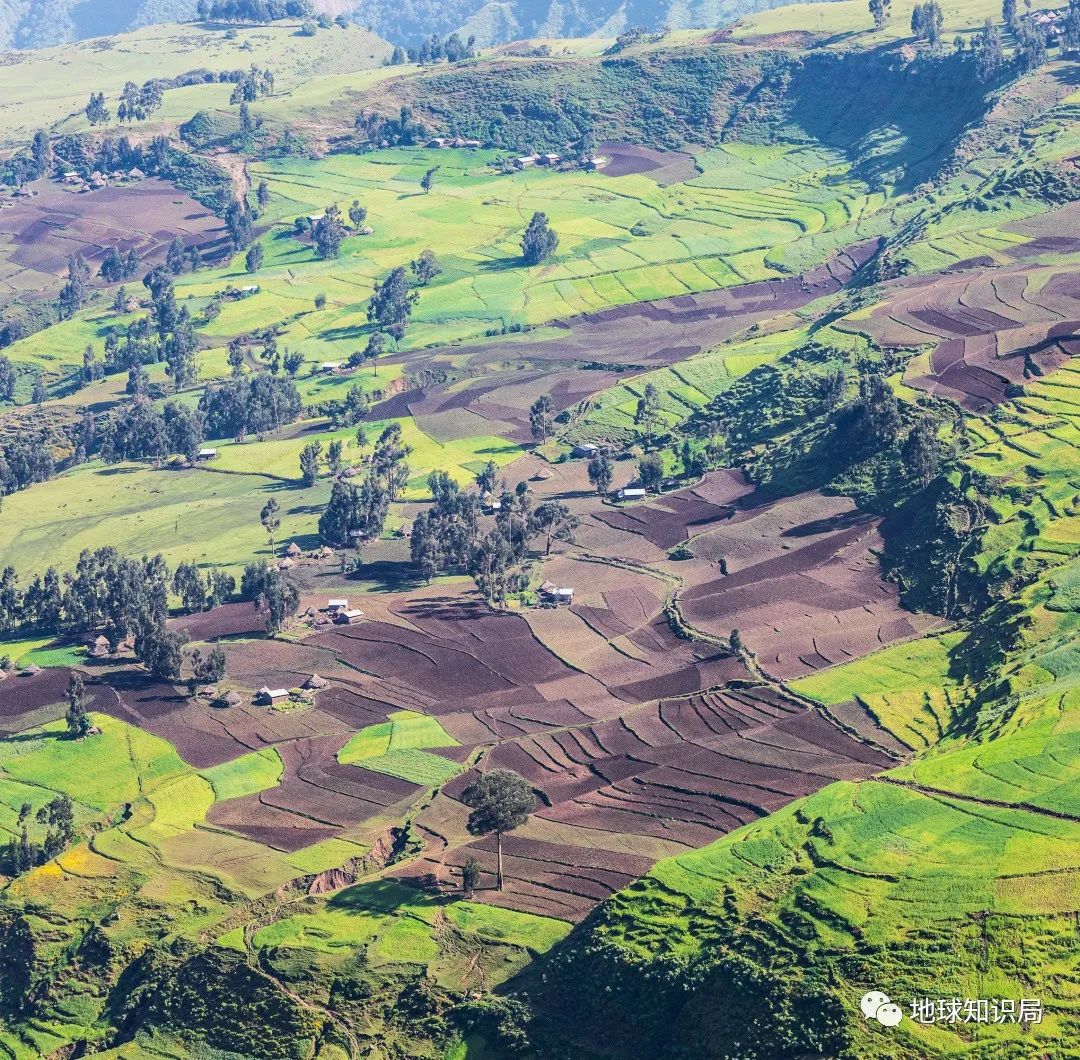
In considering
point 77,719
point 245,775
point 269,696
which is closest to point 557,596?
point 269,696

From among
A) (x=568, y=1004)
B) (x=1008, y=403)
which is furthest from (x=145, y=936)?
(x=1008, y=403)

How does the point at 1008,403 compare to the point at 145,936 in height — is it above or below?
above

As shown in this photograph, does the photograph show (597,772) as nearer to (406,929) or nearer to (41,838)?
(406,929)

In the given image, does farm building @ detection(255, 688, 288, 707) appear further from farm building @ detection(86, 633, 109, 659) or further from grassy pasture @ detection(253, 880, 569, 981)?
grassy pasture @ detection(253, 880, 569, 981)

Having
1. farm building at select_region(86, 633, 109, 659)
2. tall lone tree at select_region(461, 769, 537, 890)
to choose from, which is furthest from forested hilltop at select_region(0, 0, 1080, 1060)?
farm building at select_region(86, 633, 109, 659)

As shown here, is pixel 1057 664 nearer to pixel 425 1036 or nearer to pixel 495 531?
pixel 425 1036

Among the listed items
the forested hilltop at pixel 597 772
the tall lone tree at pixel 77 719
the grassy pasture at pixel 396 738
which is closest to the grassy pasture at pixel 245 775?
the forested hilltop at pixel 597 772
